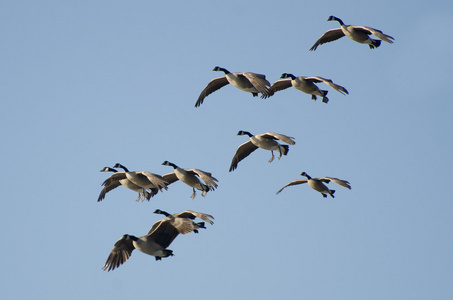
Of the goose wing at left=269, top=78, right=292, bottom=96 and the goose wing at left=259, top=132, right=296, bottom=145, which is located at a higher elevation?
the goose wing at left=269, top=78, right=292, bottom=96

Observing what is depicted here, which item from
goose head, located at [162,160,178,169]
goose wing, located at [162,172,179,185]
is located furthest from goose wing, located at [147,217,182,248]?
goose wing, located at [162,172,179,185]

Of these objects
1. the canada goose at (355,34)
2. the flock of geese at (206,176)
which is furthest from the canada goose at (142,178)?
→ the canada goose at (355,34)

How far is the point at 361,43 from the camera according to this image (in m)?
35.9

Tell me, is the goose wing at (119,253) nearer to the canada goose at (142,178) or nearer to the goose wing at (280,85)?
the canada goose at (142,178)

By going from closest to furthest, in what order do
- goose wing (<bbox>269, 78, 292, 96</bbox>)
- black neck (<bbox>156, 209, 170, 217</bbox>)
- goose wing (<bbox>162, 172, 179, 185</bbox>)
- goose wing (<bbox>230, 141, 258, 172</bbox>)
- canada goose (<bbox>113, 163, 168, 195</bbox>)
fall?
1. canada goose (<bbox>113, 163, 168, 195</bbox>)
2. black neck (<bbox>156, 209, 170, 217</bbox>)
3. goose wing (<bbox>162, 172, 179, 185</bbox>)
4. goose wing (<bbox>269, 78, 292, 96</bbox>)
5. goose wing (<bbox>230, 141, 258, 172</bbox>)

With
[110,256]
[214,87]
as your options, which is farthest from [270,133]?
[110,256]

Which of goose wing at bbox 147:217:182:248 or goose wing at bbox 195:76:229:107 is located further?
goose wing at bbox 195:76:229:107

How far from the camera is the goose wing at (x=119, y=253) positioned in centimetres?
3191

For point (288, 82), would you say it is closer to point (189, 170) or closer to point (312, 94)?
point (312, 94)

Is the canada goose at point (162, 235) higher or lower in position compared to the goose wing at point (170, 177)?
lower

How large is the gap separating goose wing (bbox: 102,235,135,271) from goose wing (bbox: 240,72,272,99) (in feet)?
25.1

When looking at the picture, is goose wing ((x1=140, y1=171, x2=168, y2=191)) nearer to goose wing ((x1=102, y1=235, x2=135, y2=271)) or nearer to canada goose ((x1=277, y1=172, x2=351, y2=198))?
goose wing ((x1=102, y1=235, x2=135, y2=271))

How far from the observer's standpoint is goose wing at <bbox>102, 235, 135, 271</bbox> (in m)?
31.9

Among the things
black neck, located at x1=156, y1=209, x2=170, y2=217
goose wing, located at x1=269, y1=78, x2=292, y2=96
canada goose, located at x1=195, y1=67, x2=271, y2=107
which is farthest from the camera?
goose wing, located at x1=269, y1=78, x2=292, y2=96
